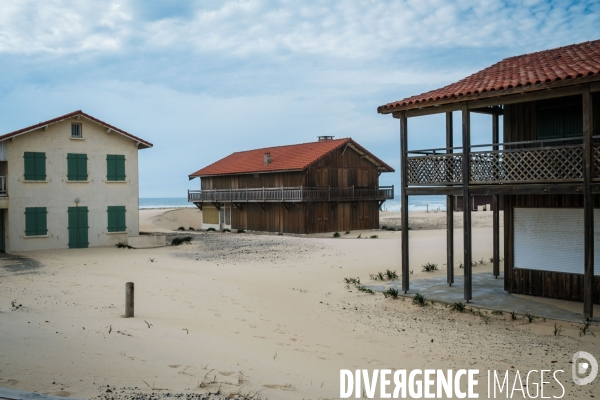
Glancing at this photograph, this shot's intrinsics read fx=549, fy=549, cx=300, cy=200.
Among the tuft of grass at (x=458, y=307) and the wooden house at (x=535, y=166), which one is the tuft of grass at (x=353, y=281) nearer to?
the wooden house at (x=535, y=166)

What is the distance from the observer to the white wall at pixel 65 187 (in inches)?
1083

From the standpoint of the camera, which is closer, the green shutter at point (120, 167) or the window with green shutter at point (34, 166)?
the window with green shutter at point (34, 166)

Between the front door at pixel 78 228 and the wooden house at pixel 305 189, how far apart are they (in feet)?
48.0

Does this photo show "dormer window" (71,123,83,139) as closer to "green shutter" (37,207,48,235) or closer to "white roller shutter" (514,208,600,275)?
"green shutter" (37,207,48,235)

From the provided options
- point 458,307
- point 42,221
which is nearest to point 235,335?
point 458,307

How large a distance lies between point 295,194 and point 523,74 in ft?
83.1

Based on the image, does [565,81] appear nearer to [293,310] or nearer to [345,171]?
[293,310]

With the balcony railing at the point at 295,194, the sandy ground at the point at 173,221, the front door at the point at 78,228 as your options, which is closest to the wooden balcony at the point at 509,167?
the front door at the point at 78,228

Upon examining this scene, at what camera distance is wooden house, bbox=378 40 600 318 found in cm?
1268

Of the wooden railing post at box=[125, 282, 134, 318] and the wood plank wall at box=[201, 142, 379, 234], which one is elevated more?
the wood plank wall at box=[201, 142, 379, 234]

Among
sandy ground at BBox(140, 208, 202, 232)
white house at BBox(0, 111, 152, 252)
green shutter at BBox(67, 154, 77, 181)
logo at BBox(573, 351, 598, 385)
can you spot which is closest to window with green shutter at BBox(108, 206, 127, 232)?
white house at BBox(0, 111, 152, 252)

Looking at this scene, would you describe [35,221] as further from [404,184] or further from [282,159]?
[404,184]

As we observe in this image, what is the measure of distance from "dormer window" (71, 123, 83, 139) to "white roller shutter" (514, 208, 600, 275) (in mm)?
22833

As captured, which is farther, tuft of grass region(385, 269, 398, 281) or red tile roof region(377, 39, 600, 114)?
tuft of grass region(385, 269, 398, 281)
